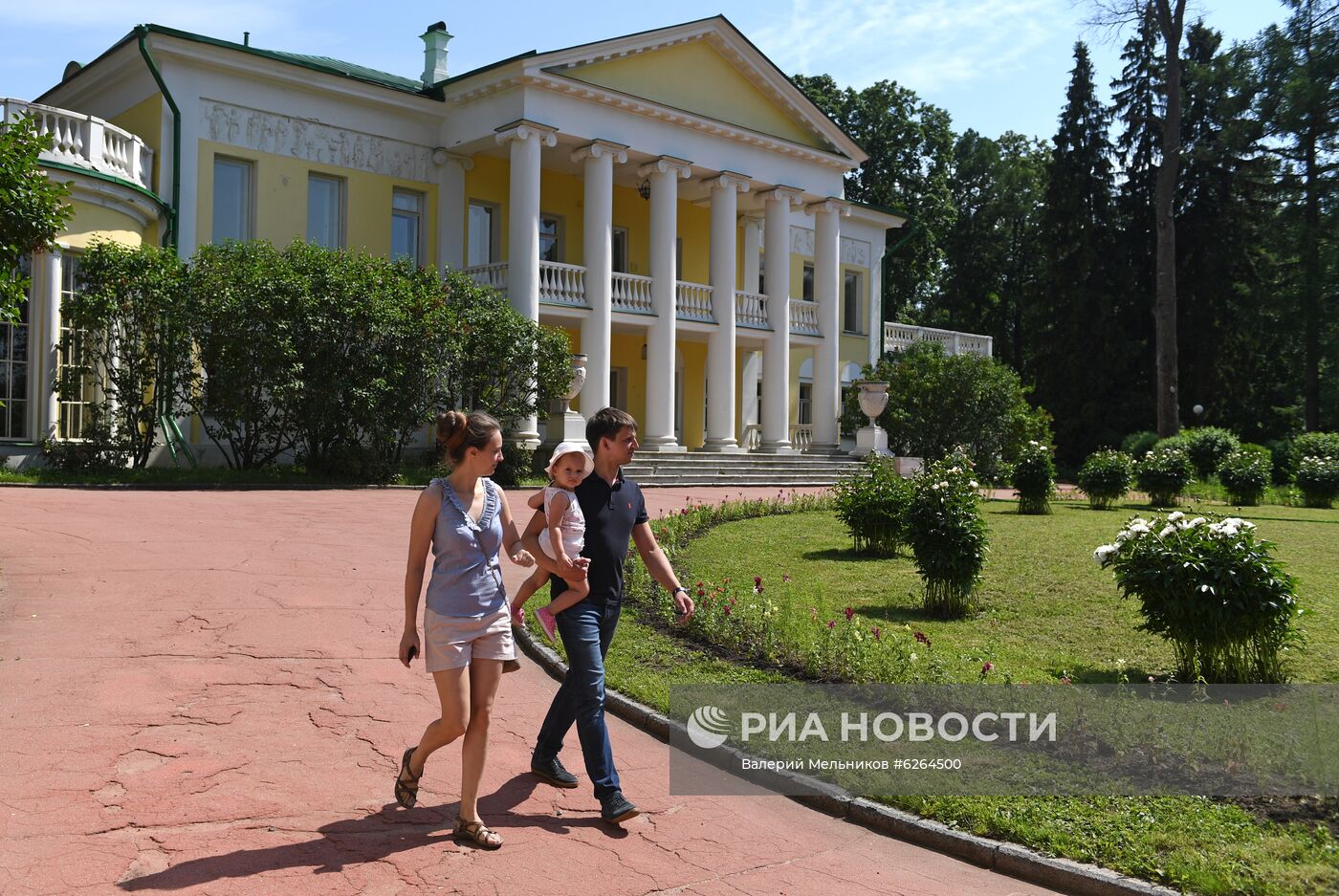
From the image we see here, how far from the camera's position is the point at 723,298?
1119 inches

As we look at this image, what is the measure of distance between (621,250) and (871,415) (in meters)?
8.30

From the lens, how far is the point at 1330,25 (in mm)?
36188

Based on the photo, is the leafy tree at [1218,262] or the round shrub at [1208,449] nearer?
the round shrub at [1208,449]

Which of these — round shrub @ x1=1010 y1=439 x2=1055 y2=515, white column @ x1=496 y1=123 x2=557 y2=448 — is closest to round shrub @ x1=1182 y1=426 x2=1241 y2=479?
round shrub @ x1=1010 y1=439 x2=1055 y2=515

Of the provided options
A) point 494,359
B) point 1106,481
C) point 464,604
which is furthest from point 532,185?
point 464,604

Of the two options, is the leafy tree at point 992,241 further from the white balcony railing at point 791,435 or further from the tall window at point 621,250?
the tall window at point 621,250

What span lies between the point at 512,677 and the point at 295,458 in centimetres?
1346

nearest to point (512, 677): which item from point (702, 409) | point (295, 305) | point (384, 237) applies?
point (295, 305)

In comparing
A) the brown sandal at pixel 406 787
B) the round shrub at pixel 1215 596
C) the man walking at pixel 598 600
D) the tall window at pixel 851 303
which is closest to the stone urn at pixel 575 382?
the tall window at pixel 851 303

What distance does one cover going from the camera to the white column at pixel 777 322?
29.6m

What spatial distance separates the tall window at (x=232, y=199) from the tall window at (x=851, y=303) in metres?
19.8

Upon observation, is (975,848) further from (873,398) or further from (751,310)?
(751,310)

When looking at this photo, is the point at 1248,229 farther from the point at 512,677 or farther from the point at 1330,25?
the point at 512,677

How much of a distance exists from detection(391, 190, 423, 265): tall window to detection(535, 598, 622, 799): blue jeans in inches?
872
